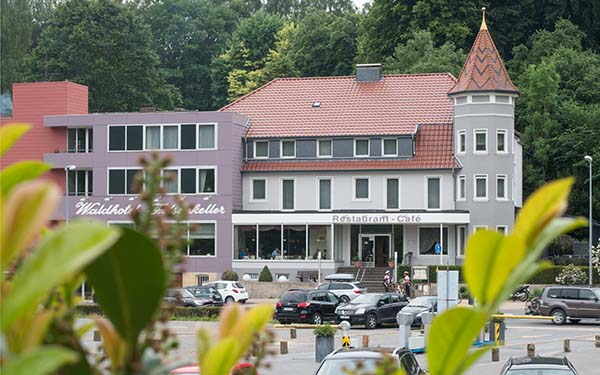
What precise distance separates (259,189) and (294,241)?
3553mm

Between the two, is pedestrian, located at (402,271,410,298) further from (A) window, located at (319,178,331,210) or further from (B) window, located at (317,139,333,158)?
(B) window, located at (317,139,333,158)

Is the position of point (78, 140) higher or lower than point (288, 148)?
higher

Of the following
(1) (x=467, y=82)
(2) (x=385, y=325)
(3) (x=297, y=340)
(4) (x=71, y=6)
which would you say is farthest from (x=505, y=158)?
(4) (x=71, y=6)

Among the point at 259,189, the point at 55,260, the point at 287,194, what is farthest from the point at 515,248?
the point at 259,189

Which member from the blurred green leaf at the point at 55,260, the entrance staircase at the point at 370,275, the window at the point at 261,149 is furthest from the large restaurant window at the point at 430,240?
the blurred green leaf at the point at 55,260

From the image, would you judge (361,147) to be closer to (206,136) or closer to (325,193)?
(325,193)

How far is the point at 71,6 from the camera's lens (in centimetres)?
9519

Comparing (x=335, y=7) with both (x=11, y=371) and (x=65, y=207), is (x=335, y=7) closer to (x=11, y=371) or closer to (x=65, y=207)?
(x=65, y=207)

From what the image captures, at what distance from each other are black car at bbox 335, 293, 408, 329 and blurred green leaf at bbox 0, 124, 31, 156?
4278 centimetres

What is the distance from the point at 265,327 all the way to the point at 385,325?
44.5 m

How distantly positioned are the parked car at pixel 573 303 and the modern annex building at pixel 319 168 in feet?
52.6

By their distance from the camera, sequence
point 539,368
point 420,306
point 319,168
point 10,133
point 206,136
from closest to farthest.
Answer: point 10,133
point 539,368
point 420,306
point 206,136
point 319,168

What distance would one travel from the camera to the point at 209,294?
171 ft

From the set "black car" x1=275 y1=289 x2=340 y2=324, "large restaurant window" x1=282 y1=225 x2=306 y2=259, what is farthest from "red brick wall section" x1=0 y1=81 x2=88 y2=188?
"black car" x1=275 y1=289 x2=340 y2=324
